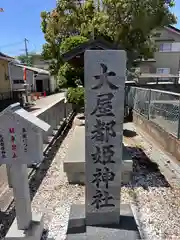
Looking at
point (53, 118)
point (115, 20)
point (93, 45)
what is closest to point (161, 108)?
point (93, 45)

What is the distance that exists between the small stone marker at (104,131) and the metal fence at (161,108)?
9.57 ft

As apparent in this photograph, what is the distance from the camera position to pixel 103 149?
229 centimetres

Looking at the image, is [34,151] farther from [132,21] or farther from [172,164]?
[132,21]

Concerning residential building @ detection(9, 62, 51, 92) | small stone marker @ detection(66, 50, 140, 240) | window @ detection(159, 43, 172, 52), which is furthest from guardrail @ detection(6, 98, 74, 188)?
window @ detection(159, 43, 172, 52)

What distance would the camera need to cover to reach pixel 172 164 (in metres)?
4.70

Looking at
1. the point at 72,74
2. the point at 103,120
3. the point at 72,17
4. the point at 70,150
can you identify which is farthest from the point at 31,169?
the point at 72,17

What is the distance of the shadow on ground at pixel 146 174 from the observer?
149 inches

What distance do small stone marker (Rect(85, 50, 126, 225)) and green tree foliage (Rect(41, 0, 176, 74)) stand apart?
23.6ft

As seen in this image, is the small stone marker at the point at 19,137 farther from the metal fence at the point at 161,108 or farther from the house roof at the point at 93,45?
the metal fence at the point at 161,108

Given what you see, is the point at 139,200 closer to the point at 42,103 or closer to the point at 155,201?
the point at 155,201

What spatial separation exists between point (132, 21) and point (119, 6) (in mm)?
935

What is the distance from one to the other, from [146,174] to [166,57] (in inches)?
753

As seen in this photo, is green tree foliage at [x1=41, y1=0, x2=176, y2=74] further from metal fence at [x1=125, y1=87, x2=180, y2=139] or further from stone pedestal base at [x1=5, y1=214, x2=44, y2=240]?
stone pedestal base at [x1=5, y1=214, x2=44, y2=240]

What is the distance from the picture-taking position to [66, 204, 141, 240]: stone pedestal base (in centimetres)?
231
